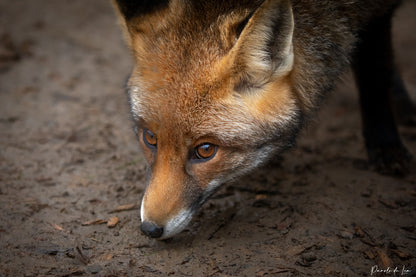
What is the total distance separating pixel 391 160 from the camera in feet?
16.7

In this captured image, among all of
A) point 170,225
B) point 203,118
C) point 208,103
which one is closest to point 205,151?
point 203,118

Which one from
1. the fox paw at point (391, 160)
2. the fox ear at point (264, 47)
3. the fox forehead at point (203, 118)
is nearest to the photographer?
the fox ear at point (264, 47)

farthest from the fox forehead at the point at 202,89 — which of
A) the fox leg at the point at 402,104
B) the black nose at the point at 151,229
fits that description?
the fox leg at the point at 402,104

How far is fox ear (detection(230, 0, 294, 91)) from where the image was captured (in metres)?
3.10

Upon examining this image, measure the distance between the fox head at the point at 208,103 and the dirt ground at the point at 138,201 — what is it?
59cm

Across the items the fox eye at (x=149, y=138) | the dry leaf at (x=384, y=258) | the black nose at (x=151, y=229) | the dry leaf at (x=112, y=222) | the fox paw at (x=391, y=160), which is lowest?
the dry leaf at (x=112, y=222)

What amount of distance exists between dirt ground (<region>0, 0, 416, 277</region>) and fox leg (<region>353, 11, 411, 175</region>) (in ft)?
0.71

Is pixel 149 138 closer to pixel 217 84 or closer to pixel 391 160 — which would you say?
pixel 217 84

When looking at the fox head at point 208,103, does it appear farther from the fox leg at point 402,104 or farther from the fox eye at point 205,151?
the fox leg at point 402,104

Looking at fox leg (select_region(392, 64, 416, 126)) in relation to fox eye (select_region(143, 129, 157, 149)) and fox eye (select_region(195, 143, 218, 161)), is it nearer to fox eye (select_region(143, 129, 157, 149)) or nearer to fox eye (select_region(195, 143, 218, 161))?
fox eye (select_region(195, 143, 218, 161))

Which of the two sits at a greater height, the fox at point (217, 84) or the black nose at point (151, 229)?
the fox at point (217, 84)

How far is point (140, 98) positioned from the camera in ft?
12.1

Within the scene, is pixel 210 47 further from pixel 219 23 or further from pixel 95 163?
pixel 95 163

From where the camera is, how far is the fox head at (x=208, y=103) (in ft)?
10.9
